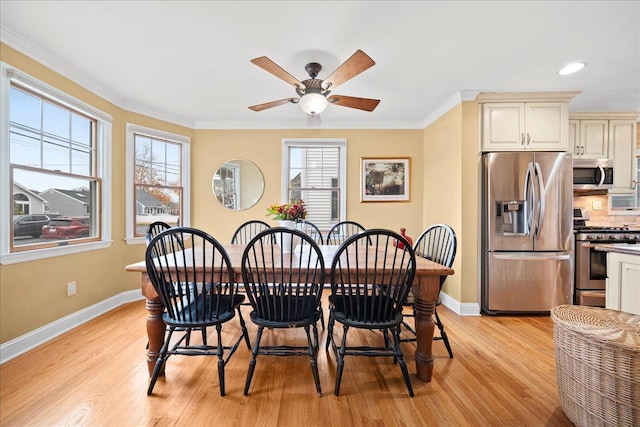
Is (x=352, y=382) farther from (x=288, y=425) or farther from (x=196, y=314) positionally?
(x=196, y=314)

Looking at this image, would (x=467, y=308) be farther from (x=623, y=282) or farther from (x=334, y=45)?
(x=334, y=45)

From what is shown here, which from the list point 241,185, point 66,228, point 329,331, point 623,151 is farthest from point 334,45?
point 623,151

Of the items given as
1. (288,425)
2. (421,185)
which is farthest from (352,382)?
(421,185)

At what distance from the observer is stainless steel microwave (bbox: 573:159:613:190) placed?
3352 mm

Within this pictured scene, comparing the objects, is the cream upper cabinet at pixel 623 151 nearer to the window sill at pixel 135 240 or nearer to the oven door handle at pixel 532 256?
the oven door handle at pixel 532 256

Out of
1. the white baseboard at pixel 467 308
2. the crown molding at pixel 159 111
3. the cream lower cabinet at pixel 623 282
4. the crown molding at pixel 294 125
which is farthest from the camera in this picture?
the crown molding at pixel 294 125

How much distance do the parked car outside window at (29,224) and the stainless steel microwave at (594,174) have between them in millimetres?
5690

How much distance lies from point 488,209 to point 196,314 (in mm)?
3038

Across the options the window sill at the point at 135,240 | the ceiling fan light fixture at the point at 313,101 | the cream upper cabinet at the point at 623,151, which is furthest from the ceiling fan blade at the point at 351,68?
the cream upper cabinet at the point at 623,151

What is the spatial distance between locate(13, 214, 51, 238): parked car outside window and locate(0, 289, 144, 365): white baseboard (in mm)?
826

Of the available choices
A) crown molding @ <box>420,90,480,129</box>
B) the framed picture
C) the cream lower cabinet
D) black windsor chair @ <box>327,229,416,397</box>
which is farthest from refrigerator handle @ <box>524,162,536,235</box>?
black windsor chair @ <box>327,229,416,397</box>

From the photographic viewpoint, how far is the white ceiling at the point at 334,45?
1838 millimetres

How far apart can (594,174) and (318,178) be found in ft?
11.4

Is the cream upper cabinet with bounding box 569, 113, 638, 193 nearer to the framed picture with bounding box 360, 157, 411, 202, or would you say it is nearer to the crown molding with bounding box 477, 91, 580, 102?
the crown molding with bounding box 477, 91, 580, 102
